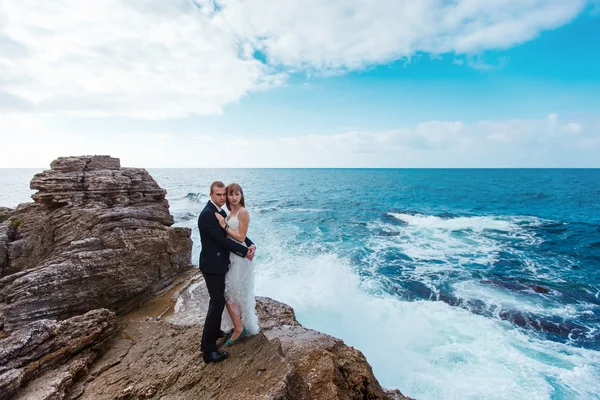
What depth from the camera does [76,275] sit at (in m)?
6.91

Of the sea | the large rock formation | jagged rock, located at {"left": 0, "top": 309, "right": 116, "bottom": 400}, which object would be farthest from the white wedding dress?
the sea

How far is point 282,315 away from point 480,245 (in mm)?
20043

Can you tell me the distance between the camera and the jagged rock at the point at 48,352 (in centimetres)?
440

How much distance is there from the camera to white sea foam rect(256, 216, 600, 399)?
27.2 feet

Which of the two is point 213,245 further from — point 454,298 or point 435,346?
point 454,298

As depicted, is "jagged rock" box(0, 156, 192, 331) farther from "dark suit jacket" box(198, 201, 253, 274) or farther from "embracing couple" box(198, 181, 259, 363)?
"dark suit jacket" box(198, 201, 253, 274)

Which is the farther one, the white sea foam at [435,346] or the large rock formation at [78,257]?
the white sea foam at [435,346]

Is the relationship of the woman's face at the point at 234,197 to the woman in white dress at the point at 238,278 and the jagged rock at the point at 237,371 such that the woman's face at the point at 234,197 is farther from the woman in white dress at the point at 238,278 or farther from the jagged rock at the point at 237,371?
the jagged rock at the point at 237,371

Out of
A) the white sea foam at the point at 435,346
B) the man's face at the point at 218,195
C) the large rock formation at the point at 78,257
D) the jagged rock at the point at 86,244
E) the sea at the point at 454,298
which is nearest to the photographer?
the man's face at the point at 218,195

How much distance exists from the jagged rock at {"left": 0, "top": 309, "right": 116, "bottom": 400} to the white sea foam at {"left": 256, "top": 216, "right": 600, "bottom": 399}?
741 cm

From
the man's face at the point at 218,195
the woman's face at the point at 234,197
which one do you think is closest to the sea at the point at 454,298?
the woman's face at the point at 234,197

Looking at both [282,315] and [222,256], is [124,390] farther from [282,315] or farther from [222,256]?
[282,315]

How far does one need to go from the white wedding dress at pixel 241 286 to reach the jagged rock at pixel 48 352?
273cm

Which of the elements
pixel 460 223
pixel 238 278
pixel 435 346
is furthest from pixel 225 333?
pixel 460 223
